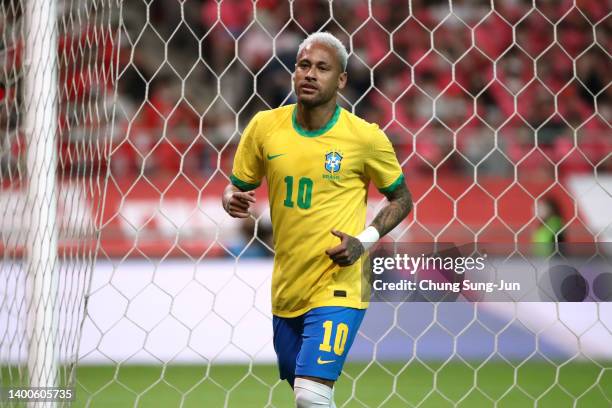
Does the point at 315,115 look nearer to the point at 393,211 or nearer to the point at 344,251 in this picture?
the point at 393,211

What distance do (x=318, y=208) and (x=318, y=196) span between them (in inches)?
1.8

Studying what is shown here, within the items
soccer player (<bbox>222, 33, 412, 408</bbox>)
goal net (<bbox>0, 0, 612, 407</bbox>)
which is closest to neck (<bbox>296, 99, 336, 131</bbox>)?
soccer player (<bbox>222, 33, 412, 408</bbox>)

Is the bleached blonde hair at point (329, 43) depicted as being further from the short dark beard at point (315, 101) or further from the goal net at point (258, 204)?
the goal net at point (258, 204)

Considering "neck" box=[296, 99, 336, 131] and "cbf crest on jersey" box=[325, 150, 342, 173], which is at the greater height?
"neck" box=[296, 99, 336, 131]

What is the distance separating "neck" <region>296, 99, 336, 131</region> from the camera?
370 cm

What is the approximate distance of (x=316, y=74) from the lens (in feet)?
11.9

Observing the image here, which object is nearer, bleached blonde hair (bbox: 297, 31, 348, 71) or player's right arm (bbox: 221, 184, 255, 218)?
player's right arm (bbox: 221, 184, 255, 218)

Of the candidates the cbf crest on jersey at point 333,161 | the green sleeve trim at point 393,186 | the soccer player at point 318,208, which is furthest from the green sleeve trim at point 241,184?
the green sleeve trim at point 393,186

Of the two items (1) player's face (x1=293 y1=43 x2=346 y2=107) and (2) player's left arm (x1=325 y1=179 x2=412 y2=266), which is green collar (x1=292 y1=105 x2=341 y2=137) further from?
(2) player's left arm (x1=325 y1=179 x2=412 y2=266)

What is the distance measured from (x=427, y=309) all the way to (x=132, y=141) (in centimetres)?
297

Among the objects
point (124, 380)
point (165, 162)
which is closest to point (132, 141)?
point (165, 162)

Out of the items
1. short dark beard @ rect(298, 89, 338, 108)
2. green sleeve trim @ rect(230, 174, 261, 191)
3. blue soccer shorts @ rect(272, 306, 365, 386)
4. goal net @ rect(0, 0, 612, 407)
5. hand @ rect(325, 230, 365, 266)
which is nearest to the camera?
hand @ rect(325, 230, 365, 266)

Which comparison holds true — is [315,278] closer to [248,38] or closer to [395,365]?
[395,365]

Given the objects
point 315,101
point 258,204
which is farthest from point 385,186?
point 258,204
